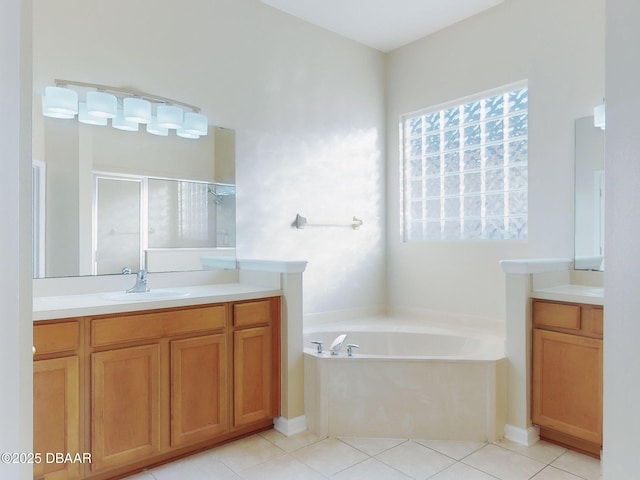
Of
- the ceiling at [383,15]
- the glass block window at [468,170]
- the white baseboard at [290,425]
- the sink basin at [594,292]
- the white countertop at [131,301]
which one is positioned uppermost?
the ceiling at [383,15]

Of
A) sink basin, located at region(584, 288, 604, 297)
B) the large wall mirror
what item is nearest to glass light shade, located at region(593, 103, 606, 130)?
sink basin, located at region(584, 288, 604, 297)

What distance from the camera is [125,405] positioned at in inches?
78.8

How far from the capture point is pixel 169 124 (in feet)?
8.68

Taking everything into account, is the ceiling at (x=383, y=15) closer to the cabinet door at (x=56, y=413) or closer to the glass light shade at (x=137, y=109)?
the glass light shade at (x=137, y=109)

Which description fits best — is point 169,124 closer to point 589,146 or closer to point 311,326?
point 311,326

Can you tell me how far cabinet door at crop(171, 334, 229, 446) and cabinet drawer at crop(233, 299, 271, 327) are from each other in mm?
130

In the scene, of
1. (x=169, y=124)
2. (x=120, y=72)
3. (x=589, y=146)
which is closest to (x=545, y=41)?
(x=589, y=146)

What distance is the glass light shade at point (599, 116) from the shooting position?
2568 millimetres

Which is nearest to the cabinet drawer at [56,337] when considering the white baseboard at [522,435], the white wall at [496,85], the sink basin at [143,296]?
the sink basin at [143,296]

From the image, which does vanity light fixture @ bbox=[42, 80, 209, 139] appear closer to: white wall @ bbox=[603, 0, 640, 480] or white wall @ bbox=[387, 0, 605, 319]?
white wall @ bbox=[387, 0, 605, 319]

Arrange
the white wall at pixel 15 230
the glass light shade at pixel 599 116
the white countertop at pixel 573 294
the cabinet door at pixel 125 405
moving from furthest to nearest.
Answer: the glass light shade at pixel 599 116 → the white countertop at pixel 573 294 → the cabinet door at pixel 125 405 → the white wall at pixel 15 230

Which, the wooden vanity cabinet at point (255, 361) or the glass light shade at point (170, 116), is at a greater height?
the glass light shade at point (170, 116)

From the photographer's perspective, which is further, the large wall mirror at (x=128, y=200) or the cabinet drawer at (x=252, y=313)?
the cabinet drawer at (x=252, y=313)

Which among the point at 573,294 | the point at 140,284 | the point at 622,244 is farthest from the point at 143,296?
the point at 573,294
